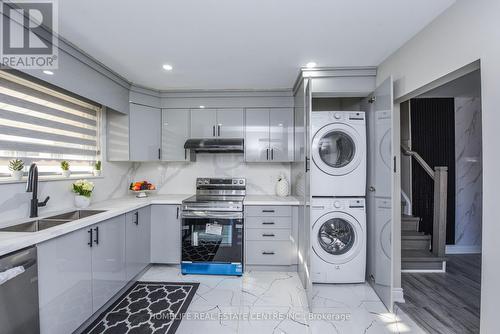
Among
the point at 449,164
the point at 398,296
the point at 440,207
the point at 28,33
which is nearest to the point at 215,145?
the point at 28,33

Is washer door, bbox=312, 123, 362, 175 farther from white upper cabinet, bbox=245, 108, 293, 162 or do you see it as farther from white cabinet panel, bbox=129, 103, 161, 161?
white cabinet panel, bbox=129, 103, 161, 161

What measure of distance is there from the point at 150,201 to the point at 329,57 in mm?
2563

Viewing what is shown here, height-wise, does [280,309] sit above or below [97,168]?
below

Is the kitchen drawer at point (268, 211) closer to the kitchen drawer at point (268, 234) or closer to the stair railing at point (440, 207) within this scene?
the kitchen drawer at point (268, 234)

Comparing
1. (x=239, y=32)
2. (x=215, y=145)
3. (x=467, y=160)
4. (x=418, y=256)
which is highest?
(x=239, y=32)

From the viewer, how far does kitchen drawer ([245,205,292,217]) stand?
2.83 m

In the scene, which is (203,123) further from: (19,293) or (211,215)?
(19,293)

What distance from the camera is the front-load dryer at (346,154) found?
254 cm

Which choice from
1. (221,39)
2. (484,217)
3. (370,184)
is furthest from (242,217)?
(484,217)

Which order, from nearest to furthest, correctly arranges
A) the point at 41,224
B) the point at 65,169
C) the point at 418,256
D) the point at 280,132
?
the point at 41,224, the point at 65,169, the point at 418,256, the point at 280,132

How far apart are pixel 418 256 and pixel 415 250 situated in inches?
6.6

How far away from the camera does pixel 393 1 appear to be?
146 cm

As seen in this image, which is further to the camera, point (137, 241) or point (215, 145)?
point (215, 145)

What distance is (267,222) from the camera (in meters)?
2.83
